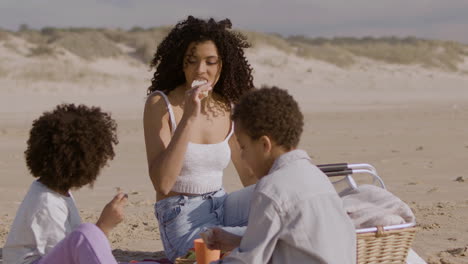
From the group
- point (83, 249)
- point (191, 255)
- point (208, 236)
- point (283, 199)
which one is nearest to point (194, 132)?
point (191, 255)

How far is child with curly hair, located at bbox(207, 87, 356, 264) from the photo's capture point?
3.07 m

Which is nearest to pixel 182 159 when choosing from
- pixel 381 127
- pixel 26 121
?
pixel 381 127

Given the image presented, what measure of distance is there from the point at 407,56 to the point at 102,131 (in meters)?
35.5

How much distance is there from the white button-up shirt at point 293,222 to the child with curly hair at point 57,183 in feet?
2.45

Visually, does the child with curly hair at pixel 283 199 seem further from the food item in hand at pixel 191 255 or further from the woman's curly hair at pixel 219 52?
the woman's curly hair at pixel 219 52

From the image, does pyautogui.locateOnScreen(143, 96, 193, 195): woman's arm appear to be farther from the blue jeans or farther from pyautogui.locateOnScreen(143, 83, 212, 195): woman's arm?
the blue jeans

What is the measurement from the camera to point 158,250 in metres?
5.75

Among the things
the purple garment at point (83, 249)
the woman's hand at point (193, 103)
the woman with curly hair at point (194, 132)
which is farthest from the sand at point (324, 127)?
the purple garment at point (83, 249)

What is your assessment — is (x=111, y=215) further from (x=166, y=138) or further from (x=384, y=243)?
(x=384, y=243)

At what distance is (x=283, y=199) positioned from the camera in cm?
306

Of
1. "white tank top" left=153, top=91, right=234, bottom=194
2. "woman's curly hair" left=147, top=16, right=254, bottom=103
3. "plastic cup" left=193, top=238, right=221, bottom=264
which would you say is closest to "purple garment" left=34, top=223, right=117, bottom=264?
"plastic cup" left=193, top=238, right=221, bottom=264

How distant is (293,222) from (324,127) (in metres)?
12.9

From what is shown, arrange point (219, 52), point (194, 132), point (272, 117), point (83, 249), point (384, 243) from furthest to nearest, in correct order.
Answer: point (219, 52)
point (194, 132)
point (384, 243)
point (83, 249)
point (272, 117)

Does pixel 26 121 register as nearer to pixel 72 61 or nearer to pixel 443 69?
pixel 72 61
